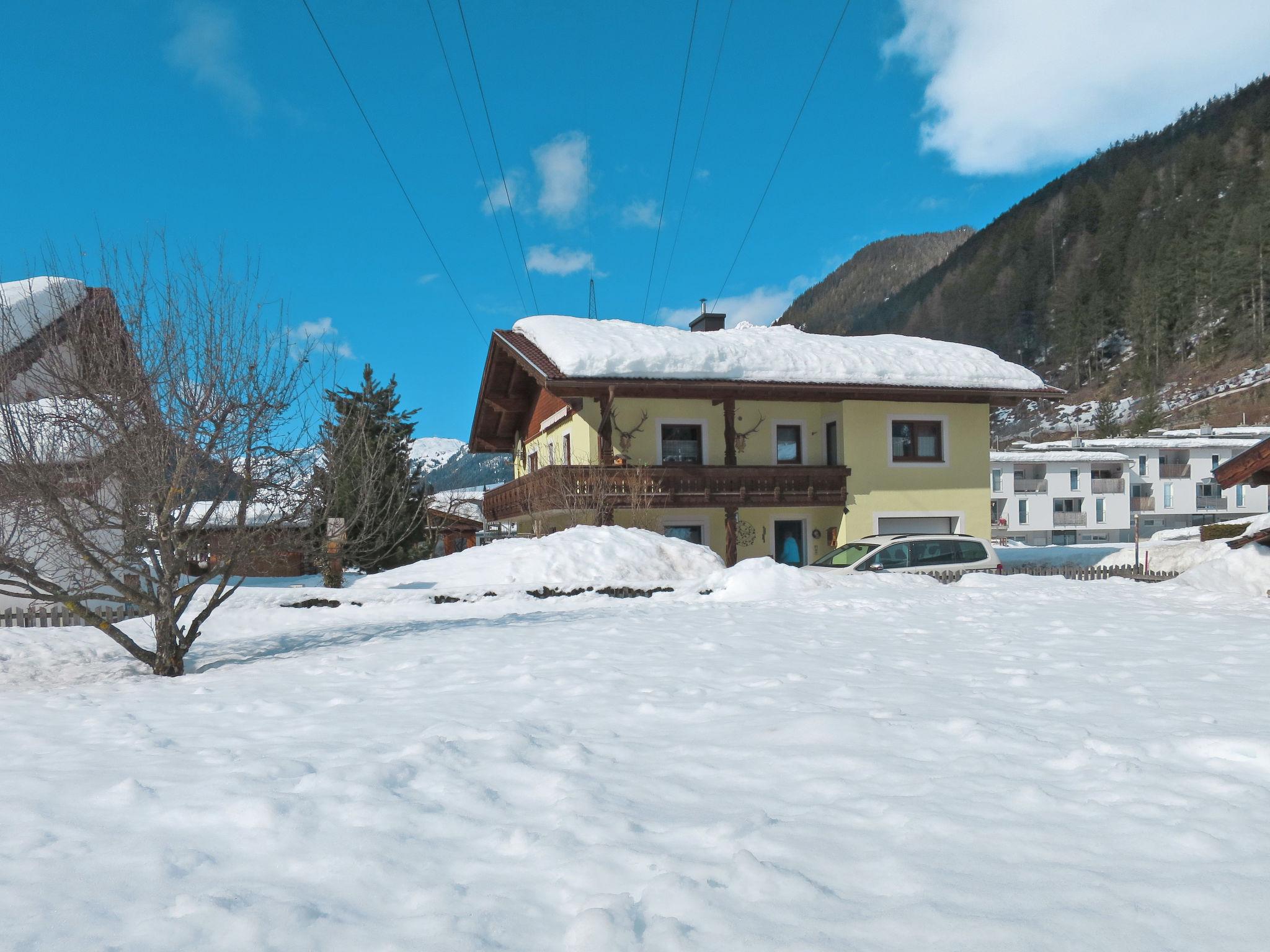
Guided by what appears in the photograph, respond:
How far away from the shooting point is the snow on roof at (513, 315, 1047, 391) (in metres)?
22.2

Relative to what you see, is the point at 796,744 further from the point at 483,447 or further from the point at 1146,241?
the point at 1146,241

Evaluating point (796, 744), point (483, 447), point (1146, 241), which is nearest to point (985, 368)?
point (483, 447)

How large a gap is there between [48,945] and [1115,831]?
3.64 meters

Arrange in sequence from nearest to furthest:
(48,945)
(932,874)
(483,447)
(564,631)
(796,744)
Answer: (48,945) → (932,874) → (796,744) → (564,631) → (483,447)

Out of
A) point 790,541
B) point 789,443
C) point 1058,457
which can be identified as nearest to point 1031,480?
point 1058,457

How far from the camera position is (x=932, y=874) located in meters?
2.85

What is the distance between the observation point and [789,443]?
25.5 meters

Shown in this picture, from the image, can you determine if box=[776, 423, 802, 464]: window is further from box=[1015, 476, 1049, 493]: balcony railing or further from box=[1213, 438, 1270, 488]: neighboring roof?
box=[1015, 476, 1049, 493]: balcony railing

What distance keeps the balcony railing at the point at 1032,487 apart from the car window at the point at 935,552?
43.9 m

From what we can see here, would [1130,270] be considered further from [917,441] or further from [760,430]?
[760,430]

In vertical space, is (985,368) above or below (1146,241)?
below

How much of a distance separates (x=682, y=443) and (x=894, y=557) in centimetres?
935

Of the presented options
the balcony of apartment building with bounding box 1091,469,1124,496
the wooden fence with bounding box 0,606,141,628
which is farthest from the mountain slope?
the wooden fence with bounding box 0,606,141,628

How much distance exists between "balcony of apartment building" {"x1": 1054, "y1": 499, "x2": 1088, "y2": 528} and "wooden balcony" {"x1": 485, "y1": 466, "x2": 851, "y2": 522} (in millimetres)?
39046
